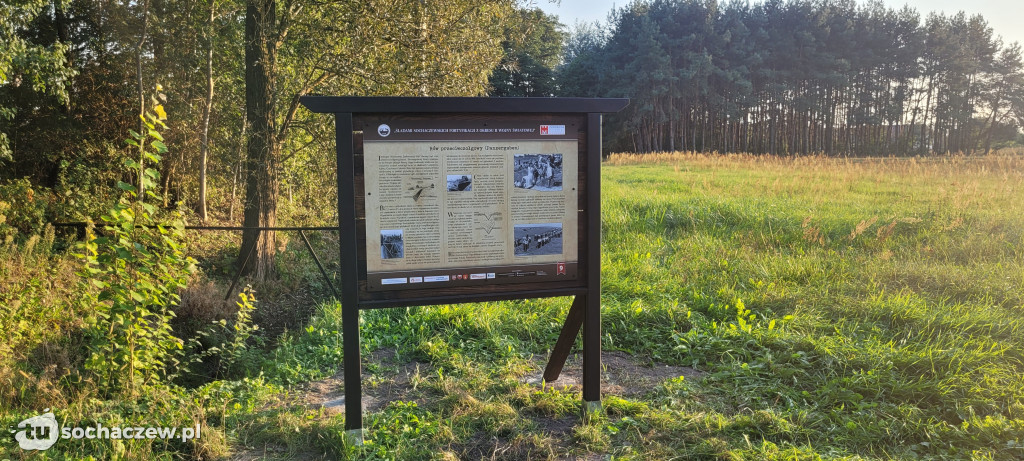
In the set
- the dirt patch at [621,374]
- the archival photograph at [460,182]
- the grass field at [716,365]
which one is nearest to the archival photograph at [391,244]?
the archival photograph at [460,182]

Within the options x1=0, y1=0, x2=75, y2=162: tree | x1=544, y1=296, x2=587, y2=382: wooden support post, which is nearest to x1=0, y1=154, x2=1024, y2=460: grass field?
x1=544, y1=296, x2=587, y2=382: wooden support post

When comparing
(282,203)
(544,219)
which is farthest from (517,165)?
(282,203)

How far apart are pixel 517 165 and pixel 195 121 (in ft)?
46.3

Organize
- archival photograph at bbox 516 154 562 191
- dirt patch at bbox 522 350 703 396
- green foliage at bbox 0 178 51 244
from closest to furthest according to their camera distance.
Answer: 1. archival photograph at bbox 516 154 562 191
2. dirt patch at bbox 522 350 703 396
3. green foliage at bbox 0 178 51 244

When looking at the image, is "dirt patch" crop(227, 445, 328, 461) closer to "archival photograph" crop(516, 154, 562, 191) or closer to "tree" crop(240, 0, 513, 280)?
"archival photograph" crop(516, 154, 562, 191)

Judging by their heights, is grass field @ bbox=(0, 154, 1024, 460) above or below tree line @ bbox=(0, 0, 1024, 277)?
below

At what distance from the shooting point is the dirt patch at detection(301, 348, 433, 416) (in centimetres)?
460

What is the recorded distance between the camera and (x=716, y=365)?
530 centimetres

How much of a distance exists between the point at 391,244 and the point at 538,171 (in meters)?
1.07

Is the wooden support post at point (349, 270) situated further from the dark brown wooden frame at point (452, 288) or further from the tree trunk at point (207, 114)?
the tree trunk at point (207, 114)

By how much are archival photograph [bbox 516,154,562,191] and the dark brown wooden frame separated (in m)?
0.18

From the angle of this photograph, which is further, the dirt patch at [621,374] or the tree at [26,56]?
the tree at [26,56]

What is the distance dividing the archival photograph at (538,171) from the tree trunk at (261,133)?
23.7ft

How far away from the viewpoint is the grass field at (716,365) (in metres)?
3.92
